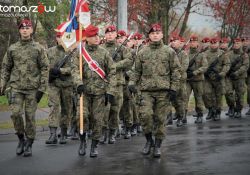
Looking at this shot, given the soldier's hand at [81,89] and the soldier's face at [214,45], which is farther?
the soldier's face at [214,45]

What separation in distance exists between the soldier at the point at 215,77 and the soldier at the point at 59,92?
563 centimetres

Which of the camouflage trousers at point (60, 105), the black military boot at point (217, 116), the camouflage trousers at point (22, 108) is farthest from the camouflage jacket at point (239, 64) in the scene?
the camouflage trousers at point (22, 108)

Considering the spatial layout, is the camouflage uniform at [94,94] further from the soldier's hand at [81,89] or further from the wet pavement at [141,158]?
the wet pavement at [141,158]

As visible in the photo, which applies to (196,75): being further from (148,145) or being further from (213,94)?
(148,145)

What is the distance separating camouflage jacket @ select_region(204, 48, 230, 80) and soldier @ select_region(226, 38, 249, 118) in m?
0.49

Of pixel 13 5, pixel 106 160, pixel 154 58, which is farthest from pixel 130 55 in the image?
pixel 13 5

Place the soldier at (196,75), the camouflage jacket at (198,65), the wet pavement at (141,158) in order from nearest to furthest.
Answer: the wet pavement at (141,158)
the camouflage jacket at (198,65)
the soldier at (196,75)

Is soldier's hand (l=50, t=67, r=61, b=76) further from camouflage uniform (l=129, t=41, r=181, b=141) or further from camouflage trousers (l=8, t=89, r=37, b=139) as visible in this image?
camouflage uniform (l=129, t=41, r=181, b=141)

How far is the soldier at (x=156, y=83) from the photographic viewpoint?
12.2 metres

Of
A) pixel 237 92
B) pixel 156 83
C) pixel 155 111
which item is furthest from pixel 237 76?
pixel 156 83

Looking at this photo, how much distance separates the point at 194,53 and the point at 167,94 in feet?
21.2

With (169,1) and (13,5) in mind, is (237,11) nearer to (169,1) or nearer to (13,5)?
(169,1)

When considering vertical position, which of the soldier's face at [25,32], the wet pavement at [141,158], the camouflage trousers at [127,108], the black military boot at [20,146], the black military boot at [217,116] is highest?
the soldier's face at [25,32]

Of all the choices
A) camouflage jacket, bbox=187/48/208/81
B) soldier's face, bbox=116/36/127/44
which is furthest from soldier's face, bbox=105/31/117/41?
camouflage jacket, bbox=187/48/208/81
